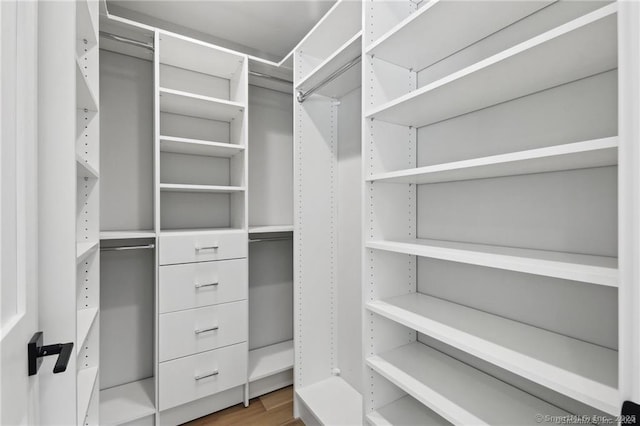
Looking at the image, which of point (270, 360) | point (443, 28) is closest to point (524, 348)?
point (443, 28)

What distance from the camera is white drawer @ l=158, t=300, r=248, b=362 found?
5.66 ft

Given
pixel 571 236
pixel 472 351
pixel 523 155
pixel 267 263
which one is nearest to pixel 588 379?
pixel 472 351

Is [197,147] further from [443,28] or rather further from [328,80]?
[443,28]

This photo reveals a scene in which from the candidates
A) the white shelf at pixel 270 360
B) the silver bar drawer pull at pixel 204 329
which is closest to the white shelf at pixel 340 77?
the silver bar drawer pull at pixel 204 329

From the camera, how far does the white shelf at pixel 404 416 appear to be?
1.25 meters

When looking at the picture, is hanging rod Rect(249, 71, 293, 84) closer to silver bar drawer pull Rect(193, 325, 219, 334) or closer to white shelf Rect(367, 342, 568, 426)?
silver bar drawer pull Rect(193, 325, 219, 334)

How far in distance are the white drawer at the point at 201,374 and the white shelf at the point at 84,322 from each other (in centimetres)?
62

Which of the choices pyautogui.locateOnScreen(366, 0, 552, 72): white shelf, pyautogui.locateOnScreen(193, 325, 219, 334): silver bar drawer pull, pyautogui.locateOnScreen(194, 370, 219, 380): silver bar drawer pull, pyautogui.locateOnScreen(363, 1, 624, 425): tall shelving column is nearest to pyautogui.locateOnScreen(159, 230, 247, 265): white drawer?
pyautogui.locateOnScreen(193, 325, 219, 334): silver bar drawer pull

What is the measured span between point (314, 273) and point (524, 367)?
1357 millimetres

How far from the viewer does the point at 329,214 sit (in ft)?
6.91

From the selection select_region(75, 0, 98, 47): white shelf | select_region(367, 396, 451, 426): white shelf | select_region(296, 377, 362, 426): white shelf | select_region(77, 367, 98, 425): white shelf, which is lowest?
select_region(296, 377, 362, 426): white shelf

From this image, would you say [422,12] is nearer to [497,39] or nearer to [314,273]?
[497,39]

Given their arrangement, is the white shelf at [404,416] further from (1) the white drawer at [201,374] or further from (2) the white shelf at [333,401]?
(1) the white drawer at [201,374]

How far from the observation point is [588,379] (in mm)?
737
